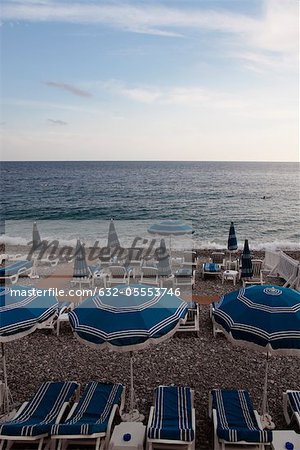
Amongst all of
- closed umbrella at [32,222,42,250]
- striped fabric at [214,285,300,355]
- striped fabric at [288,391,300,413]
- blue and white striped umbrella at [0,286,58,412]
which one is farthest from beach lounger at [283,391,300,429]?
closed umbrella at [32,222,42,250]

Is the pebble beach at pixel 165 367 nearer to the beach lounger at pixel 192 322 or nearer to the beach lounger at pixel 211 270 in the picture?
the beach lounger at pixel 192 322

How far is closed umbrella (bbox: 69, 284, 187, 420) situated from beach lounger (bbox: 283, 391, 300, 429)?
2.03 metres

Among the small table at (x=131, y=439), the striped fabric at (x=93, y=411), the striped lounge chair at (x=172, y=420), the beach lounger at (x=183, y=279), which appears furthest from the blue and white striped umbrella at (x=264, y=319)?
the beach lounger at (x=183, y=279)

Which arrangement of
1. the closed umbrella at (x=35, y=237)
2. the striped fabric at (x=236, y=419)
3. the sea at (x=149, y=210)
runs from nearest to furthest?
the striped fabric at (x=236, y=419) → the closed umbrella at (x=35, y=237) → the sea at (x=149, y=210)

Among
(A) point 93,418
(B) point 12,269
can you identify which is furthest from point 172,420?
(B) point 12,269

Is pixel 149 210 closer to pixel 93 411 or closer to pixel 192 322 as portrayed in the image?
pixel 192 322

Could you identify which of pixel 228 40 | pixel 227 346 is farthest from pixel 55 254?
pixel 228 40

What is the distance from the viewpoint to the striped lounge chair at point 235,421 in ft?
13.3

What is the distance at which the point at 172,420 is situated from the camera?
4.60 m

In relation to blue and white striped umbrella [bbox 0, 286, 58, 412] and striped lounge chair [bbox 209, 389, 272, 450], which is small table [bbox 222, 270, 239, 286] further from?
blue and white striped umbrella [bbox 0, 286, 58, 412]

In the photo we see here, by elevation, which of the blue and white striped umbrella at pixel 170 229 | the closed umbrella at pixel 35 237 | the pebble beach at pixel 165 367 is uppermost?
the blue and white striped umbrella at pixel 170 229

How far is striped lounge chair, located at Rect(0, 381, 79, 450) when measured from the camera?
167 inches

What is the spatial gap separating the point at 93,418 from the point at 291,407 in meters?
2.81

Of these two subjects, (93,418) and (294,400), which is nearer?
(93,418)
